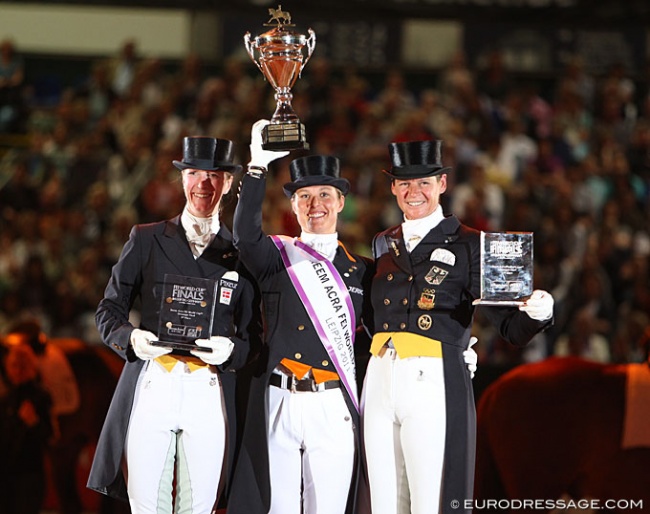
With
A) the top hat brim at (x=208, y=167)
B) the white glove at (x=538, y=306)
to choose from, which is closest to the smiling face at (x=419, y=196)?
the white glove at (x=538, y=306)

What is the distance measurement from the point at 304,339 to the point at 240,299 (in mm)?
360

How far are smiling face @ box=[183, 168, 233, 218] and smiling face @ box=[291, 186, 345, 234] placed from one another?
36 centimetres

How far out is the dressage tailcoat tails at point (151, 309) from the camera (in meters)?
4.92

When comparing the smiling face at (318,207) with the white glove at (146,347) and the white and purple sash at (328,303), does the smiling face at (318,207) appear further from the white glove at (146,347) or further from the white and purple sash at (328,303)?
the white glove at (146,347)

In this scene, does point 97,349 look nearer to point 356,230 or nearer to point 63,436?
point 63,436

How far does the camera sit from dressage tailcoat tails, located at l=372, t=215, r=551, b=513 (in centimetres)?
480

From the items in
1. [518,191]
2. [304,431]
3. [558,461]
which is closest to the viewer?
[304,431]

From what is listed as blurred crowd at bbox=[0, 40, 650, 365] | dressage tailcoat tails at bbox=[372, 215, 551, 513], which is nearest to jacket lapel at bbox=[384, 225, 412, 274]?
dressage tailcoat tails at bbox=[372, 215, 551, 513]

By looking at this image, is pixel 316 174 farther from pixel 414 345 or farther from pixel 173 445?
pixel 173 445

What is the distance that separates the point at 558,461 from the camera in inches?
254

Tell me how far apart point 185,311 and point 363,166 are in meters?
5.46

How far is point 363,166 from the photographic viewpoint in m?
10.1

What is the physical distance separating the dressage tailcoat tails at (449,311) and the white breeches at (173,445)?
851 millimetres

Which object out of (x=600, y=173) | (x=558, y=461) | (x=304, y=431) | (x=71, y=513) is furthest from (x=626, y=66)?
(x=304, y=431)
